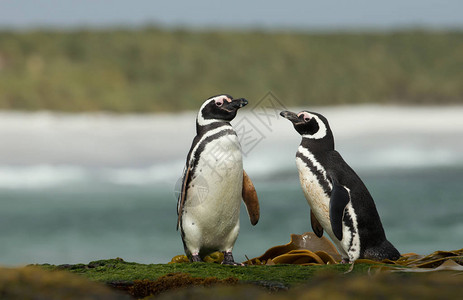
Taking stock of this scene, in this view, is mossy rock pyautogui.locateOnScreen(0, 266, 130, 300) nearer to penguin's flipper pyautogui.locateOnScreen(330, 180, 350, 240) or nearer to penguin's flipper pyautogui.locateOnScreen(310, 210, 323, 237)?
penguin's flipper pyautogui.locateOnScreen(330, 180, 350, 240)

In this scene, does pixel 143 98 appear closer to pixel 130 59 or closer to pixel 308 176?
pixel 130 59

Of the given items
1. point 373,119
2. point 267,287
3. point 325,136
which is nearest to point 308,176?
point 325,136

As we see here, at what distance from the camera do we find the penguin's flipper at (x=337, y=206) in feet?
10.2

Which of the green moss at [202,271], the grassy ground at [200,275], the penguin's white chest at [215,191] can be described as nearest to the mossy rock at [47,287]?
the grassy ground at [200,275]

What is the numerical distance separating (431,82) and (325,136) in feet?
55.2

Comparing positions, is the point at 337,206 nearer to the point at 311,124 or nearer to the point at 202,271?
the point at 311,124

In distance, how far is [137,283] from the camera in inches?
98.6

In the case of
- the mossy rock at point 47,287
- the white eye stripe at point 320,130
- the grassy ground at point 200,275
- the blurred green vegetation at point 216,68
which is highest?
the blurred green vegetation at point 216,68

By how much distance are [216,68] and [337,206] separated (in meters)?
16.1

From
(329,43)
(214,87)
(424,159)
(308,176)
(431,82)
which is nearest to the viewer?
(308,176)

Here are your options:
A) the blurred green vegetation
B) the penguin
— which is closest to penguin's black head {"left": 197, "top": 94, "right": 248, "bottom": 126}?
the penguin

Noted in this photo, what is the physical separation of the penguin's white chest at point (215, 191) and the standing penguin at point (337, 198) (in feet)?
1.06

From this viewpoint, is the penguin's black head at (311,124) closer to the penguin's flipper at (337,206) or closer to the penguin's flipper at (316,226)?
the penguin's flipper at (337,206)

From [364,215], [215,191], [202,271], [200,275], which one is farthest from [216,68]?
[200,275]
